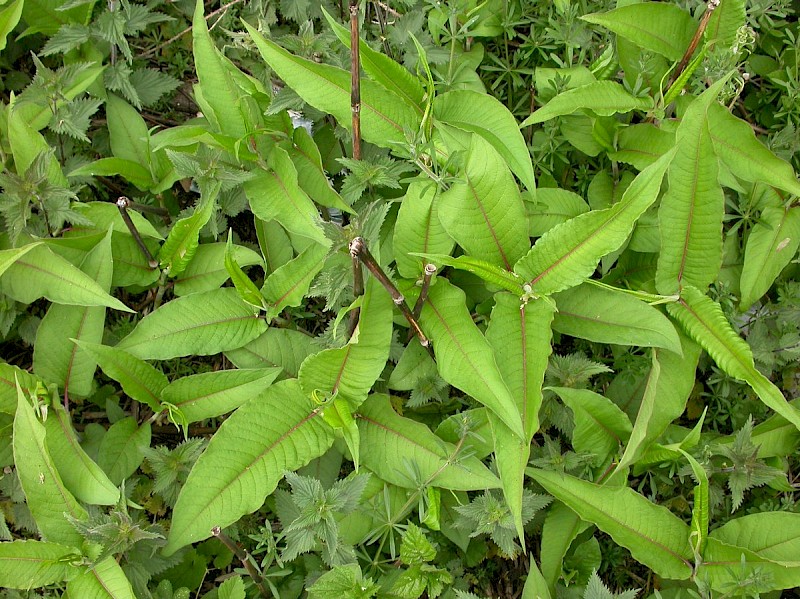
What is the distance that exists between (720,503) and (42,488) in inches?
80.3

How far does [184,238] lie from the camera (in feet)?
6.93

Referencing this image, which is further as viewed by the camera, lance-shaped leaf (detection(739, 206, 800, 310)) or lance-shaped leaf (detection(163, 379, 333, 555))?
lance-shaped leaf (detection(739, 206, 800, 310))

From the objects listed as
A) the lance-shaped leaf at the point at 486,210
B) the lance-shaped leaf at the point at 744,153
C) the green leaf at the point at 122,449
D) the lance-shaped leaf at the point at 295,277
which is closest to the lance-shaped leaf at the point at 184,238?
the lance-shaped leaf at the point at 295,277

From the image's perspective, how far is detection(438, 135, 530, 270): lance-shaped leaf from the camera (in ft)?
6.04

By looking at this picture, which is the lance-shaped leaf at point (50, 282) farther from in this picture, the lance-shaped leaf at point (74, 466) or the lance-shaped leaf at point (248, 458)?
the lance-shaped leaf at point (248, 458)

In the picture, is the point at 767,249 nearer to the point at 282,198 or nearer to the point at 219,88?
the point at 282,198

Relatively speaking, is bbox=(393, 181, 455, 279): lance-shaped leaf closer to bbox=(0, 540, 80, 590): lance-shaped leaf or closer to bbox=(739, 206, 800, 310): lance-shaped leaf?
bbox=(739, 206, 800, 310): lance-shaped leaf

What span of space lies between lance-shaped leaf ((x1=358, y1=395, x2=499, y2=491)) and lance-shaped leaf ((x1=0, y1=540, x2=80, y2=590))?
33.1 inches

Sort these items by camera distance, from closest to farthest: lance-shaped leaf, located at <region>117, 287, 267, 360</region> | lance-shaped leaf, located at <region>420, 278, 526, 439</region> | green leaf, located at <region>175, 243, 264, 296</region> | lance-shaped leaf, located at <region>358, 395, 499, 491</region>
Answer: lance-shaped leaf, located at <region>420, 278, 526, 439</region> → lance-shaped leaf, located at <region>358, 395, 499, 491</region> → lance-shaped leaf, located at <region>117, 287, 267, 360</region> → green leaf, located at <region>175, 243, 264, 296</region>

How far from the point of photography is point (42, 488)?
6.16 ft

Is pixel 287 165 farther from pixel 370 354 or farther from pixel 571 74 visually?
pixel 571 74

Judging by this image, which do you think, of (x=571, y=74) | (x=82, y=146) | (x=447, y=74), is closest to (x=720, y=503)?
(x=571, y=74)

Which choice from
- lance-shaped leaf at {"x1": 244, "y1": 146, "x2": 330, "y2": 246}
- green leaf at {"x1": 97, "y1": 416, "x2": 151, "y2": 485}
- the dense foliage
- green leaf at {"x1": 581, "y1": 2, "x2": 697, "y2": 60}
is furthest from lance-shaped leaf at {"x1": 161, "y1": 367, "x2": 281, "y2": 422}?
green leaf at {"x1": 581, "y1": 2, "x2": 697, "y2": 60}

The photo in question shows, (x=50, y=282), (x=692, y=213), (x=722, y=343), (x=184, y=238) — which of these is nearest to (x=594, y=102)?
(x=692, y=213)
